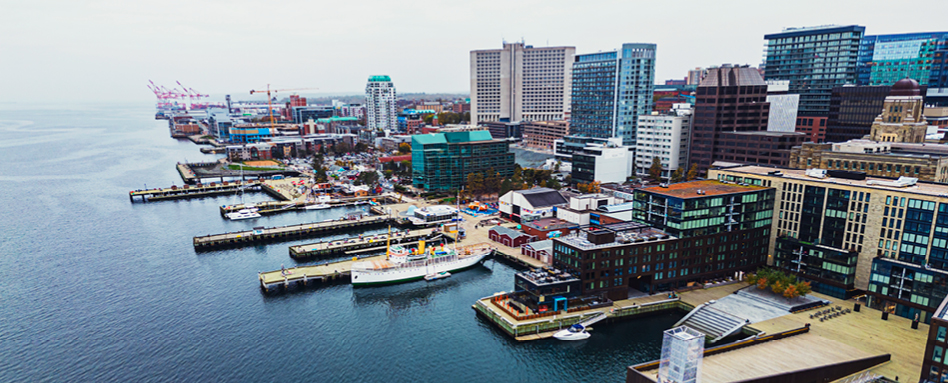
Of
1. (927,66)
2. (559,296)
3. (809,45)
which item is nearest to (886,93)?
(809,45)

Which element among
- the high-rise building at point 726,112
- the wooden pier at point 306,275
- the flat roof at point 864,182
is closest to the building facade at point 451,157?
the high-rise building at point 726,112

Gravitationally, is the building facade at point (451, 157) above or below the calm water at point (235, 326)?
above

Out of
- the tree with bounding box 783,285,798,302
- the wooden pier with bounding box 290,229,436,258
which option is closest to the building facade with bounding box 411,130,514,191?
the wooden pier with bounding box 290,229,436,258

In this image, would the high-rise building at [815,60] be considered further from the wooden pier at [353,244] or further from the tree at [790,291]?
the wooden pier at [353,244]

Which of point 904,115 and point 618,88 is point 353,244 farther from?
point 618,88

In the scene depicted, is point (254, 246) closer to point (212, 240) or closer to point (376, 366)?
point (212, 240)

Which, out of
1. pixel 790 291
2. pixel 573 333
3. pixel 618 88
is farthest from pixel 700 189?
pixel 618 88
